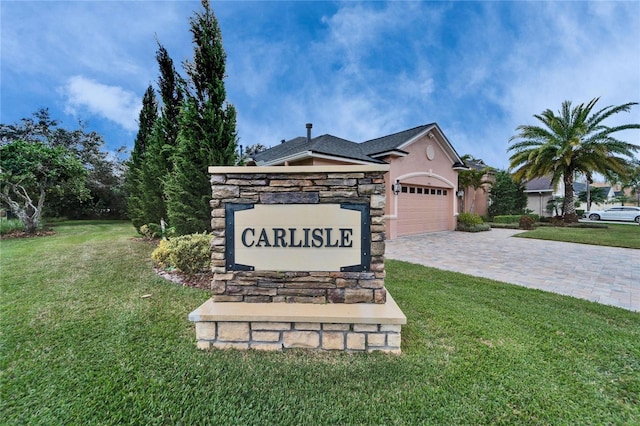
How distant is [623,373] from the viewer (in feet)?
7.54

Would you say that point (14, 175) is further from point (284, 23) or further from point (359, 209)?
point (359, 209)

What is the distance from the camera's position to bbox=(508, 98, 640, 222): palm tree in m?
14.6

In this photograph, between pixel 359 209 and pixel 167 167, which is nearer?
pixel 359 209

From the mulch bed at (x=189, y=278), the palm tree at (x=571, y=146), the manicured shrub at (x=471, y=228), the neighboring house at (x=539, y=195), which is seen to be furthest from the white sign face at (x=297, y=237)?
the neighboring house at (x=539, y=195)

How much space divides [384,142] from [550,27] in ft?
21.4

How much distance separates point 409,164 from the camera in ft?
38.2

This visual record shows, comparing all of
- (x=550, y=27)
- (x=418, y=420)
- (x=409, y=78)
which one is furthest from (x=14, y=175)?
(x=550, y=27)

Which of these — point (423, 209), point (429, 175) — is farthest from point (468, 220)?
point (429, 175)

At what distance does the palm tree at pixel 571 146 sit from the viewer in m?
14.6

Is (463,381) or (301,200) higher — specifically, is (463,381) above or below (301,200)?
below

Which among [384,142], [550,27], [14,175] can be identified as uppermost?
[550,27]

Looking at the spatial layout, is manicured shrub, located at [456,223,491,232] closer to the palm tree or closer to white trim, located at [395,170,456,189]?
white trim, located at [395,170,456,189]

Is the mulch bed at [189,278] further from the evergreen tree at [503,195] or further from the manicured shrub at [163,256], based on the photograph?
the evergreen tree at [503,195]

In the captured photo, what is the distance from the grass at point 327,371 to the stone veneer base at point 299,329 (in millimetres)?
110
